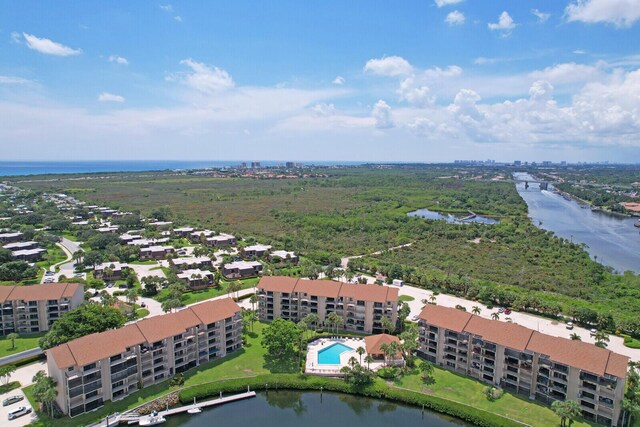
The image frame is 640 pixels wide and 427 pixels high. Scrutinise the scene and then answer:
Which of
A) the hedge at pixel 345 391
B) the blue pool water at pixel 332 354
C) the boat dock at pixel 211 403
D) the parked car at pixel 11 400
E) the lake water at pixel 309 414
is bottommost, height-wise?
the lake water at pixel 309 414

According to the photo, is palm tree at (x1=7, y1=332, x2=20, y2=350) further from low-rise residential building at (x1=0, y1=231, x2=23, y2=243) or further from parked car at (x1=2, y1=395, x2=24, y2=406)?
low-rise residential building at (x1=0, y1=231, x2=23, y2=243)

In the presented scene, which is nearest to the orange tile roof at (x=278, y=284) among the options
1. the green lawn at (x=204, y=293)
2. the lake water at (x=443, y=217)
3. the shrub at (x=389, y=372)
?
the green lawn at (x=204, y=293)

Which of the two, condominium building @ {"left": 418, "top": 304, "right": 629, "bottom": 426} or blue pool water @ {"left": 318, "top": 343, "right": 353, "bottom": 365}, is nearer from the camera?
condominium building @ {"left": 418, "top": 304, "right": 629, "bottom": 426}

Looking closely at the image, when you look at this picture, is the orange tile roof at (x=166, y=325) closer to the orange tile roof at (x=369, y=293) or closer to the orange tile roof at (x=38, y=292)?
the orange tile roof at (x=38, y=292)

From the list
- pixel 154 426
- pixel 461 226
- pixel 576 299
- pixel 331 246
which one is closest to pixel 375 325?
pixel 154 426

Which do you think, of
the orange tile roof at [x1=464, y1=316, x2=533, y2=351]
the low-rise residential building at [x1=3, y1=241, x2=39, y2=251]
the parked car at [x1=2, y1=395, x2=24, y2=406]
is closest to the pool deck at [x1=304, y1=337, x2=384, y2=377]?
the orange tile roof at [x1=464, y1=316, x2=533, y2=351]

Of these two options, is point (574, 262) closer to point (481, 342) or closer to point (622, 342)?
point (622, 342)

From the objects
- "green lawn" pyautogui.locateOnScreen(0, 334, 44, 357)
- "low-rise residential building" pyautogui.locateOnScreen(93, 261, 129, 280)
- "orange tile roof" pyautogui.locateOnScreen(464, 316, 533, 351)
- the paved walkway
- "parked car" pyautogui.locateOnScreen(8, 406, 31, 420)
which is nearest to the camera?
"parked car" pyautogui.locateOnScreen(8, 406, 31, 420)
